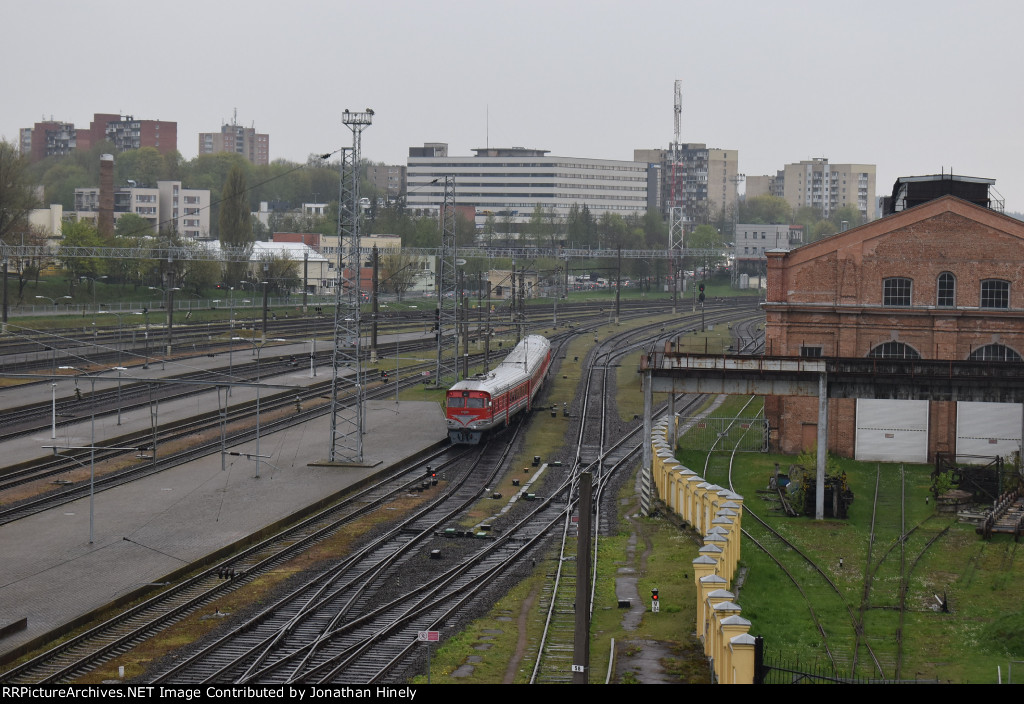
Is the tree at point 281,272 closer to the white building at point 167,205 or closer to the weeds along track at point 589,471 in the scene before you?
the weeds along track at point 589,471

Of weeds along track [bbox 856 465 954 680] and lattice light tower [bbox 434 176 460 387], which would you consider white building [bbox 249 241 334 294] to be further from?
weeds along track [bbox 856 465 954 680]

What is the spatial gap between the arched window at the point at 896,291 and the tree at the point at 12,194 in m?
79.3

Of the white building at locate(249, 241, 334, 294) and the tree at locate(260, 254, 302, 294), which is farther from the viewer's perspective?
the white building at locate(249, 241, 334, 294)

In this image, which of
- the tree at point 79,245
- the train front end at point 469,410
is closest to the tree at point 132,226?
the tree at point 79,245

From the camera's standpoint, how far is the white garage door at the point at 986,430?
47.2 meters

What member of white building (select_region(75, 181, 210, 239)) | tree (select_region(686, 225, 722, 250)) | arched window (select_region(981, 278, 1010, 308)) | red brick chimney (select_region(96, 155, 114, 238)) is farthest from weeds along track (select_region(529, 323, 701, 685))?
white building (select_region(75, 181, 210, 239))

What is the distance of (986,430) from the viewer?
156 feet

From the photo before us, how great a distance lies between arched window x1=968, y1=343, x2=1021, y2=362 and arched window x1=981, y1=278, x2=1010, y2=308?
5.48 feet

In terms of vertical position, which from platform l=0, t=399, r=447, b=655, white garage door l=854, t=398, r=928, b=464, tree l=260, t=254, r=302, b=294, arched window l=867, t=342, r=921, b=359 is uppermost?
tree l=260, t=254, r=302, b=294

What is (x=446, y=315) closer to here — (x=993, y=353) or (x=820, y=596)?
(x=993, y=353)

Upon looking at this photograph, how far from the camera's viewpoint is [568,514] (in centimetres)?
3778

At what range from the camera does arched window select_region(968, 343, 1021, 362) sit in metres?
48.7
